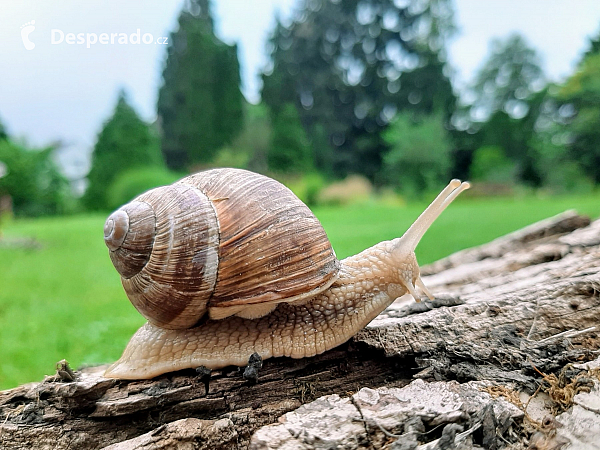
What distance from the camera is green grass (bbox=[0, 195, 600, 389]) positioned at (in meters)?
2.24

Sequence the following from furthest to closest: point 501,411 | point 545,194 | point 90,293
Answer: point 545,194 → point 90,293 → point 501,411

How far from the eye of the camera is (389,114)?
580 centimetres

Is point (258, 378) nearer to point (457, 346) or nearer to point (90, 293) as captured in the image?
point (457, 346)

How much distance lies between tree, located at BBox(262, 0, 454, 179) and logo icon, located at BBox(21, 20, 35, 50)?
113 inches

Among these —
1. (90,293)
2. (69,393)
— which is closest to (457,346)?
(69,393)

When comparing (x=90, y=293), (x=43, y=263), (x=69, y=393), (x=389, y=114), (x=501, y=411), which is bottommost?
(x=501, y=411)

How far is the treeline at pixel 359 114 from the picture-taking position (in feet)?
13.4

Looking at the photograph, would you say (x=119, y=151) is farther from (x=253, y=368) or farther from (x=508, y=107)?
(x=508, y=107)

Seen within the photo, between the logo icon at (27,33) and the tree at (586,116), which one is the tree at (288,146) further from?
the tree at (586,116)

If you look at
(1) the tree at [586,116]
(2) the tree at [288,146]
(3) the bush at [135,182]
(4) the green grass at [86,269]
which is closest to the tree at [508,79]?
(1) the tree at [586,116]

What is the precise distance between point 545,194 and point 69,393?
4.58 m

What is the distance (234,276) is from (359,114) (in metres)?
4.99

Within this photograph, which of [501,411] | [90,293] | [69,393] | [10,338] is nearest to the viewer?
[501,411]

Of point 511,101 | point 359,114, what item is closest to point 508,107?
point 511,101
